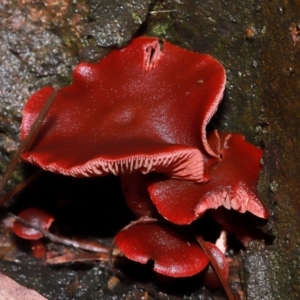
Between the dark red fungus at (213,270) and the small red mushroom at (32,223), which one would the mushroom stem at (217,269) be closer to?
the dark red fungus at (213,270)

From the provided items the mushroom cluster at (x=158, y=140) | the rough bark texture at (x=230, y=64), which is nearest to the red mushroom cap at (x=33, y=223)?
the rough bark texture at (x=230, y=64)

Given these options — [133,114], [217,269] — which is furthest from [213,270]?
[133,114]

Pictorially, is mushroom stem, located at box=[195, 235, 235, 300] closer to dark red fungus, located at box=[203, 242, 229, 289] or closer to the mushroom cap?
dark red fungus, located at box=[203, 242, 229, 289]

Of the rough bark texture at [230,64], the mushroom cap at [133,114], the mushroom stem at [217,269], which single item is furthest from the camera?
the mushroom stem at [217,269]

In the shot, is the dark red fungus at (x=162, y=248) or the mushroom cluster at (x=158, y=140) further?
the dark red fungus at (x=162, y=248)

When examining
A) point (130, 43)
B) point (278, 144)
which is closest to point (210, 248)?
point (278, 144)

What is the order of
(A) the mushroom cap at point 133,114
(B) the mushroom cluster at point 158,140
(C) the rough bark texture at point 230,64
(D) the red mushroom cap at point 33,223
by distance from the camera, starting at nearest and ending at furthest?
(A) the mushroom cap at point 133,114
(B) the mushroom cluster at point 158,140
(C) the rough bark texture at point 230,64
(D) the red mushroom cap at point 33,223

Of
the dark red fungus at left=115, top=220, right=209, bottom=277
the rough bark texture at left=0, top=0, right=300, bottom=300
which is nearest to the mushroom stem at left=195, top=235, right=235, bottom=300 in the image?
the dark red fungus at left=115, top=220, right=209, bottom=277
